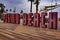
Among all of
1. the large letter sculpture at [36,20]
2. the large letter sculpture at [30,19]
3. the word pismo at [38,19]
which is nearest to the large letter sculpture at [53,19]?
the word pismo at [38,19]

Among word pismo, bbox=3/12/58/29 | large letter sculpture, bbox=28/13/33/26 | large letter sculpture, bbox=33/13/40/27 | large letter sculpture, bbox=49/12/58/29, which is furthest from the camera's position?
large letter sculpture, bbox=28/13/33/26

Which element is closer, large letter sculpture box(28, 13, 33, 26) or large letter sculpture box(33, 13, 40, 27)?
large letter sculpture box(33, 13, 40, 27)

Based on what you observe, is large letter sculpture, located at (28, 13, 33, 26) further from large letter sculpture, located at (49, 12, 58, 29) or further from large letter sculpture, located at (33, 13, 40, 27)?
large letter sculpture, located at (49, 12, 58, 29)

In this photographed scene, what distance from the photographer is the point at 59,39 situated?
52.4 feet

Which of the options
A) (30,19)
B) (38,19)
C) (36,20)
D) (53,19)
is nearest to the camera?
(53,19)

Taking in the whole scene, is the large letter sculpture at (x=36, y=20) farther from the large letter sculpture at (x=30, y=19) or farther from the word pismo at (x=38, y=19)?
the large letter sculpture at (x=30, y=19)

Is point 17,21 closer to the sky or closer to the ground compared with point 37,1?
closer to the ground

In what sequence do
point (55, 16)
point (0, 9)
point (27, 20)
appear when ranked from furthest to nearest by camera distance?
point (0, 9), point (27, 20), point (55, 16)

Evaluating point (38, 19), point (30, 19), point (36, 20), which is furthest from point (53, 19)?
point (30, 19)

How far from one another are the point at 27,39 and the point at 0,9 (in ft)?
340

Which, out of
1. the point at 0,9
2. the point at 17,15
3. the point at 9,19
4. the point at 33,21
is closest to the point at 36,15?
the point at 33,21

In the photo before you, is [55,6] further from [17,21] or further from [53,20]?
[53,20]

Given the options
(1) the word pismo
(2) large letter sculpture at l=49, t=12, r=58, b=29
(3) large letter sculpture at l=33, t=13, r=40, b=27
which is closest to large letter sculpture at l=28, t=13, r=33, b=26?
(1) the word pismo

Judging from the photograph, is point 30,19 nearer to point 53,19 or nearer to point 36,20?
point 36,20
